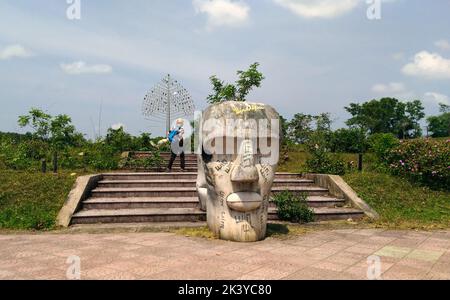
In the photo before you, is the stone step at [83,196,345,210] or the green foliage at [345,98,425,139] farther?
the green foliage at [345,98,425,139]

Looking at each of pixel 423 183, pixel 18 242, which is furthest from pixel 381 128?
pixel 18 242

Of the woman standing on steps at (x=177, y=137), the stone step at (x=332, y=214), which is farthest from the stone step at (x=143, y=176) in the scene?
the stone step at (x=332, y=214)

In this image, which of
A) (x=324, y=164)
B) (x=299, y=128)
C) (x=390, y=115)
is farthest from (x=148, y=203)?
(x=390, y=115)

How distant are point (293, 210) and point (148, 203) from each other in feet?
9.30

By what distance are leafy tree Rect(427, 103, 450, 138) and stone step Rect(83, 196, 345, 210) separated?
61820mm

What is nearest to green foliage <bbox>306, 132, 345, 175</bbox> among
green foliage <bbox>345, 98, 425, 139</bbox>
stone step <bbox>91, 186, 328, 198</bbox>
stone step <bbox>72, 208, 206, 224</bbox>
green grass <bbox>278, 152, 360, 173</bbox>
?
green grass <bbox>278, 152, 360, 173</bbox>

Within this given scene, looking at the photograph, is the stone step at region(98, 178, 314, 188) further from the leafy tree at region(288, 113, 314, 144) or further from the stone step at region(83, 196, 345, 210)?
the leafy tree at region(288, 113, 314, 144)

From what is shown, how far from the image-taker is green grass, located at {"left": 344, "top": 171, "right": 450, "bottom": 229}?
24.1 ft

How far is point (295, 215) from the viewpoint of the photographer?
711cm

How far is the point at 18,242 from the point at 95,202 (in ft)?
7.01

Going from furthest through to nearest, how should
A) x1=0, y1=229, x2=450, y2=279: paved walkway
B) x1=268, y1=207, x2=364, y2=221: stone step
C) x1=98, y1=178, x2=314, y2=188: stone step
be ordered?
1. x1=98, y1=178, x2=314, y2=188: stone step
2. x1=268, y1=207, x2=364, y2=221: stone step
3. x1=0, y1=229, x2=450, y2=279: paved walkway

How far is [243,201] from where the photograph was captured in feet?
17.4

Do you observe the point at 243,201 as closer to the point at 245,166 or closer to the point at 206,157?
the point at 245,166

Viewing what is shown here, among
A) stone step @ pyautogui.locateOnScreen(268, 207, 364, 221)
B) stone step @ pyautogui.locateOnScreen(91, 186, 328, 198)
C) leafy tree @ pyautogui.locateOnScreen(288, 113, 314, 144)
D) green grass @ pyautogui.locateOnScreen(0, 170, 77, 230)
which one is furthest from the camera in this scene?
leafy tree @ pyautogui.locateOnScreen(288, 113, 314, 144)
